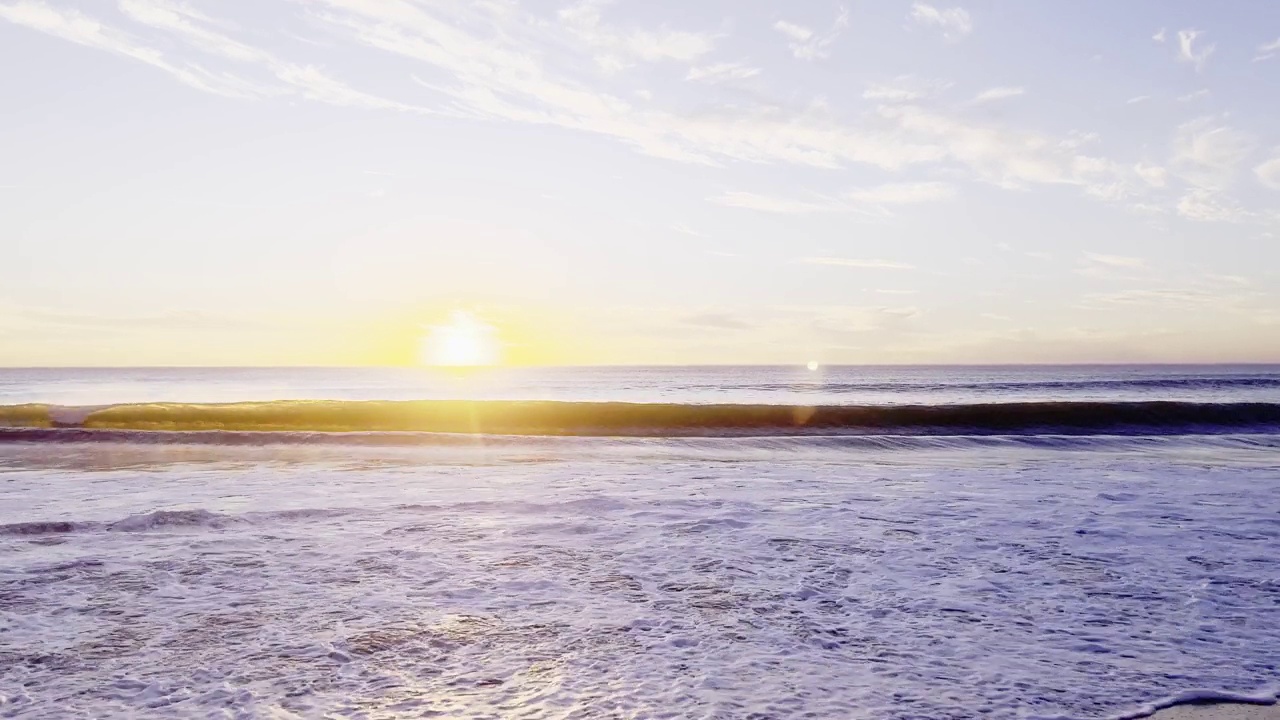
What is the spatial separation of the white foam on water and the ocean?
3 centimetres

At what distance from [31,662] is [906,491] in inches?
403

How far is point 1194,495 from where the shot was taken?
1118cm

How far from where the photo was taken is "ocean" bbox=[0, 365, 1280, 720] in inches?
173

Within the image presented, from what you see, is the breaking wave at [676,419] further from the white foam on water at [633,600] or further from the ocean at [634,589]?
the white foam on water at [633,600]

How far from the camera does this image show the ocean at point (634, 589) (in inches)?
173

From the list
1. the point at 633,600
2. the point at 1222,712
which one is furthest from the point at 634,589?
the point at 1222,712

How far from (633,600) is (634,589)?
0.30 m

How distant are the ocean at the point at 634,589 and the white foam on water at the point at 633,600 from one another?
0.10 feet

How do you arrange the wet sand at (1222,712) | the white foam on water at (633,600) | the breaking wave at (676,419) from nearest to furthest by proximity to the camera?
1. the wet sand at (1222,712)
2. the white foam on water at (633,600)
3. the breaking wave at (676,419)

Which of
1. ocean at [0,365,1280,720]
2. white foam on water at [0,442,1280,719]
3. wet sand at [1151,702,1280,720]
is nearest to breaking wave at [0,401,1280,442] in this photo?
ocean at [0,365,1280,720]

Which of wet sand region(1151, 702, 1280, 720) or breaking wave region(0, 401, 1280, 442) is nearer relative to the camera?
wet sand region(1151, 702, 1280, 720)

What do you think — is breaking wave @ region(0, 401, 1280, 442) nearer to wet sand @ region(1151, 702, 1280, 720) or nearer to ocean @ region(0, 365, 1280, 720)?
ocean @ region(0, 365, 1280, 720)

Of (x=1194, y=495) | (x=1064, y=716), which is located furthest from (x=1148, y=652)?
(x=1194, y=495)

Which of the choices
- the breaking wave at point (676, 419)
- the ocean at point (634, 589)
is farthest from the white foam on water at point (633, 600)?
the breaking wave at point (676, 419)
